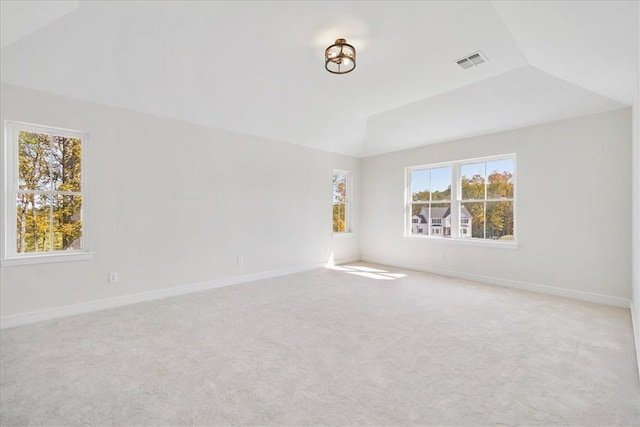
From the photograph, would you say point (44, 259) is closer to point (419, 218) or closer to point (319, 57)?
point (319, 57)

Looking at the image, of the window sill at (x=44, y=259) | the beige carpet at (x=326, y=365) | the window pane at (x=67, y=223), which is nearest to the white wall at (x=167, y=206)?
the window sill at (x=44, y=259)

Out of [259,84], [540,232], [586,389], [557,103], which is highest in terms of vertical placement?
[259,84]

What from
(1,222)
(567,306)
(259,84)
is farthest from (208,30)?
(567,306)

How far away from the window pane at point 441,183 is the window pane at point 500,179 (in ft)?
2.25

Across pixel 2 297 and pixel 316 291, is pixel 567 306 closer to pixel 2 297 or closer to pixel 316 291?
pixel 316 291

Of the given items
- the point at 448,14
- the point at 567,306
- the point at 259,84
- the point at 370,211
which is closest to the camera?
the point at 448,14

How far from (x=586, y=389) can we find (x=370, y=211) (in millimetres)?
4821

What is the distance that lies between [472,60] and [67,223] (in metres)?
5.06

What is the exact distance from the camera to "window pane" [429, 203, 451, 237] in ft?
17.7

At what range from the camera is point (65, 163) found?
335cm

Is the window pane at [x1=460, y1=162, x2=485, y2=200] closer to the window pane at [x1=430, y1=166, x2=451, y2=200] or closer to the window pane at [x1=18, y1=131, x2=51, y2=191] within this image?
the window pane at [x1=430, y1=166, x2=451, y2=200]

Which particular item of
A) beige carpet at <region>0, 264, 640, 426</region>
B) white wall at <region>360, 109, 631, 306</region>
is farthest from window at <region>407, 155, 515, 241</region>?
beige carpet at <region>0, 264, 640, 426</region>

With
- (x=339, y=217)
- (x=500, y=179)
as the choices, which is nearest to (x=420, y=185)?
(x=500, y=179)

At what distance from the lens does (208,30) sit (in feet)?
9.47
